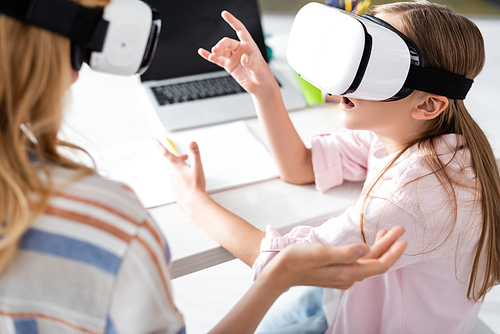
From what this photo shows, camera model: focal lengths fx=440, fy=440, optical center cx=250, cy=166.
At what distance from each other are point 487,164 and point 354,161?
0.86 feet

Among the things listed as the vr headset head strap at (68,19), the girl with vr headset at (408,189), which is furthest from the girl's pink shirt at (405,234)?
the vr headset head strap at (68,19)

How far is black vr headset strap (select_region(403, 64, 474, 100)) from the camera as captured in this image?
2.33ft

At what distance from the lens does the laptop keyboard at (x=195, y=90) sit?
3.82ft

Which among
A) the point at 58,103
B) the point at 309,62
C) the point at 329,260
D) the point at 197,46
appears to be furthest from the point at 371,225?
the point at 197,46

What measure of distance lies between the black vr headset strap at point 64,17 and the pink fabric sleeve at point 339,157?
0.53 m

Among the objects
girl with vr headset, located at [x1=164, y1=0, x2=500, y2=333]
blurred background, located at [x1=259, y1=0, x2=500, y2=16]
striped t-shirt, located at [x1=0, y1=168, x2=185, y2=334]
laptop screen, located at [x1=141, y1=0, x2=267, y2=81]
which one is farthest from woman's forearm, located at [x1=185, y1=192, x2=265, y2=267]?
blurred background, located at [x1=259, y1=0, x2=500, y2=16]

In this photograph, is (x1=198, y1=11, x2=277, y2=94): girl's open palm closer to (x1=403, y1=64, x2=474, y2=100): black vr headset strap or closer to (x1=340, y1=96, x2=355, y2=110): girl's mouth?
(x1=340, y1=96, x2=355, y2=110): girl's mouth

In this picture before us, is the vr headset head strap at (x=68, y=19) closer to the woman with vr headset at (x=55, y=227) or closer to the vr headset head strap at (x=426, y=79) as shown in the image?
the woman with vr headset at (x=55, y=227)

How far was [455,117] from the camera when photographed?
80 cm

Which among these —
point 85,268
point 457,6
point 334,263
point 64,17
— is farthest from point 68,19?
point 457,6

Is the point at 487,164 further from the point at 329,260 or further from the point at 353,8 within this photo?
the point at 353,8

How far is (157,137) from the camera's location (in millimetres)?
1043

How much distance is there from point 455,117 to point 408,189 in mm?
194

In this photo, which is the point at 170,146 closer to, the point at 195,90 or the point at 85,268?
the point at 195,90
